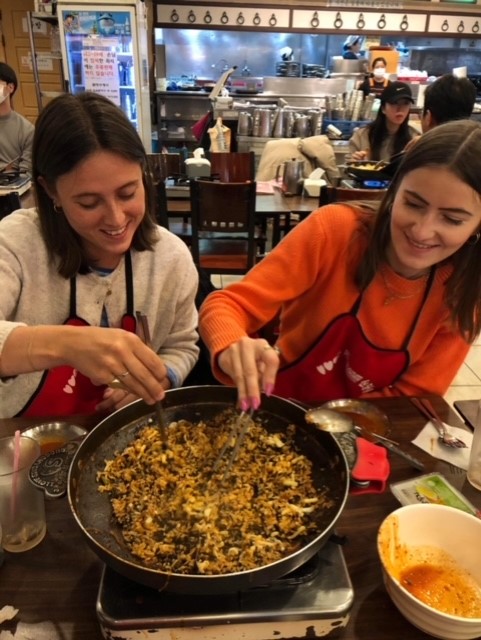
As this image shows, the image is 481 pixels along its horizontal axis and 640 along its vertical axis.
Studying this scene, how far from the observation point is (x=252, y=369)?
3.59 ft

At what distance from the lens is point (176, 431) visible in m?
1.15

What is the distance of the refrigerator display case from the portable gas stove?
5.74 metres

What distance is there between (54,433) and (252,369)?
514 mm

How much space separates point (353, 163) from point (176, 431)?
138 inches

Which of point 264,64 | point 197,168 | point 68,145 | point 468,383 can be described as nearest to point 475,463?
point 68,145

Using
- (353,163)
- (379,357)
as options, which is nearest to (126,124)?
(379,357)

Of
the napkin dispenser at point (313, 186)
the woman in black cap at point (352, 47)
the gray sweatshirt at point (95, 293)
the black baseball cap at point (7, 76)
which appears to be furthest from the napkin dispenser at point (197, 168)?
the woman in black cap at point (352, 47)

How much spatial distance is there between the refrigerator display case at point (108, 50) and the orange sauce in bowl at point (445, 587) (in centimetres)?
575

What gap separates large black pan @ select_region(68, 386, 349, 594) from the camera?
742mm

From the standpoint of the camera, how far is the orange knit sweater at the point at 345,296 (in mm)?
1575

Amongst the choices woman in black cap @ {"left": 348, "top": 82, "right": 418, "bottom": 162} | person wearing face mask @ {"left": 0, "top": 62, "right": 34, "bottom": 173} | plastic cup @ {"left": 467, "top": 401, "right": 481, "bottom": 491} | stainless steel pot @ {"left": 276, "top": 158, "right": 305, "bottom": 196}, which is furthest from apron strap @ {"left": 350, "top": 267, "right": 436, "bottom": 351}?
person wearing face mask @ {"left": 0, "top": 62, "right": 34, "bottom": 173}

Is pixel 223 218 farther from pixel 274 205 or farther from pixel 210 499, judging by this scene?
pixel 210 499

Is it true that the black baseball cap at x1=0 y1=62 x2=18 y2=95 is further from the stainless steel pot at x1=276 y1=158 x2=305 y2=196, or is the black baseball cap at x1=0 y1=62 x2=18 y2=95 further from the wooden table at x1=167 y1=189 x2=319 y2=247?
the stainless steel pot at x1=276 y1=158 x2=305 y2=196

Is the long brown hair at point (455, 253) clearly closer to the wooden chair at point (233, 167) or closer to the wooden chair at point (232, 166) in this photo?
the wooden chair at point (233, 167)
